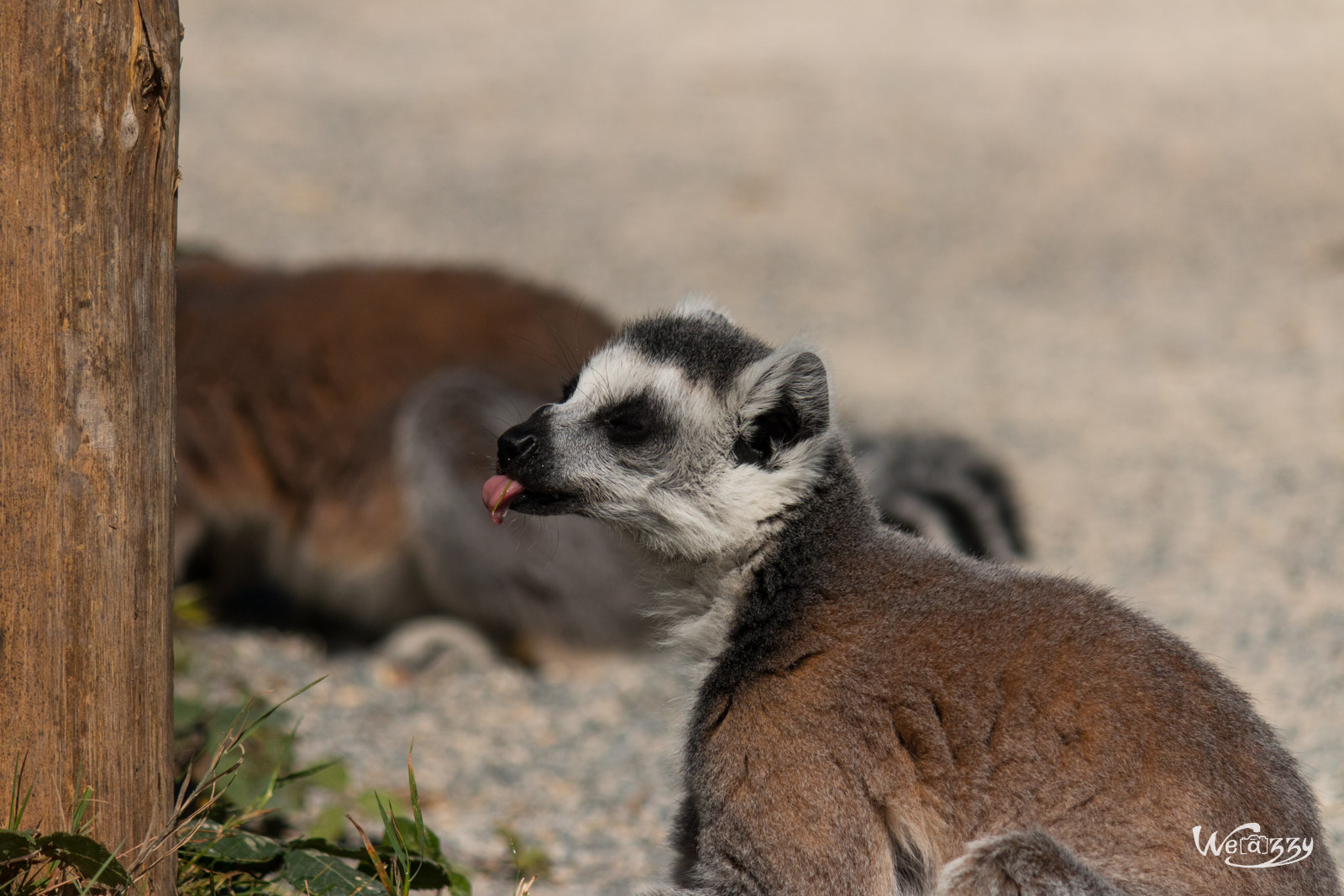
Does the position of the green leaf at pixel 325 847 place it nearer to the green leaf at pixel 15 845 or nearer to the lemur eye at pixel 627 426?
the green leaf at pixel 15 845

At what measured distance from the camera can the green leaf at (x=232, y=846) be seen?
310cm

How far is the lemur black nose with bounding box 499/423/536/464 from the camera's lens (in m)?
3.07

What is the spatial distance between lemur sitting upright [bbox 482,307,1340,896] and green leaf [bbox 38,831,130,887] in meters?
1.08

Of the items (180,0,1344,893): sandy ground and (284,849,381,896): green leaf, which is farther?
(180,0,1344,893): sandy ground

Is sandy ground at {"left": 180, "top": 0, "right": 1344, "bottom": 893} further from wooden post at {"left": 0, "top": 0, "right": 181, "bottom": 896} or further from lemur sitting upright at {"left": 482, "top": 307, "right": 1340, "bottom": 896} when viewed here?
wooden post at {"left": 0, "top": 0, "right": 181, "bottom": 896}

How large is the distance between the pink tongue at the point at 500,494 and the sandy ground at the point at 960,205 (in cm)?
175

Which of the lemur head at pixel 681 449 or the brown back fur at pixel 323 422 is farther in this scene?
the brown back fur at pixel 323 422

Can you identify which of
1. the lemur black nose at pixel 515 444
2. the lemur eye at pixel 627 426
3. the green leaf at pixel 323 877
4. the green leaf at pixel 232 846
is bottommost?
the green leaf at pixel 323 877

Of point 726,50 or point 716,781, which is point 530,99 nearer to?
point 726,50

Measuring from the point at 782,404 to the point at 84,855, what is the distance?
1748 mm

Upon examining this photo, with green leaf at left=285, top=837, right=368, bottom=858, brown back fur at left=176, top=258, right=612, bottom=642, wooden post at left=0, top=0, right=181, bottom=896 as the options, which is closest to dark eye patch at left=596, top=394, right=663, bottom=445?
wooden post at left=0, top=0, right=181, bottom=896

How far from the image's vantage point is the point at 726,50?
18938mm

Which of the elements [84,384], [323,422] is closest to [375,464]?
[323,422]

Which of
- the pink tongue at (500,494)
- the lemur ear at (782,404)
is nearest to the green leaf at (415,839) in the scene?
the pink tongue at (500,494)
